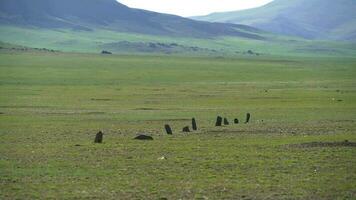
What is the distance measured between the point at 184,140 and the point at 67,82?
218ft

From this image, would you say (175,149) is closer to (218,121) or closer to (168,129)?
(168,129)

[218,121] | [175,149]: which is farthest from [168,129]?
[175,149]

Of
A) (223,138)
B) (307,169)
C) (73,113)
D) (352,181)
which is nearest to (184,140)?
(223,138)

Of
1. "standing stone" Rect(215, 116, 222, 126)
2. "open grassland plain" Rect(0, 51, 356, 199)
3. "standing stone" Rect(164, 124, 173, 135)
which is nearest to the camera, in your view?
"open grassland plain" Rect(0, 51, 356, 199)

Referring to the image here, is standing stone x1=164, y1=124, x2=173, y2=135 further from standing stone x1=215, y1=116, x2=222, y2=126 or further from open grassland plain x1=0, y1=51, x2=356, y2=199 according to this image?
standing stone x1=215, y1=116, x2=222, y2=126

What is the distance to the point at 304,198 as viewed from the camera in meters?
18.2

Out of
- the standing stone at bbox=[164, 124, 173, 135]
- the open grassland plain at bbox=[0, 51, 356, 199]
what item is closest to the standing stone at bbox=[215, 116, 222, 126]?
the open grassland plain at bbox=[0, 51, 356, 199]

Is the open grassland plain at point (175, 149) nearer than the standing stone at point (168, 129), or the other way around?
the open grassland plain at point (175, 149)

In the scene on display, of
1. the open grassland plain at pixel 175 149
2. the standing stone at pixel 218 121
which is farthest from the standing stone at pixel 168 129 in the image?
the standing stone at pixel 218 121

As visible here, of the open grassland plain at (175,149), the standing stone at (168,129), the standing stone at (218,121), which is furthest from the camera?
the standing stone at (218,121)

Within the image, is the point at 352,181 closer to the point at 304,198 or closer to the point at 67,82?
the point at 304,198

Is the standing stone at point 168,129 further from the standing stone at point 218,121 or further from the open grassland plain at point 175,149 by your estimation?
the standing stone at point 218,121

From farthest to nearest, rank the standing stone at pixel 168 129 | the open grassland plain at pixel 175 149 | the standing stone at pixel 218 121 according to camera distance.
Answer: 1. the standing stone at pixel 218 121
2. the standing stone at pixel 168 129
3. the open grassland plain at pixel 175 149

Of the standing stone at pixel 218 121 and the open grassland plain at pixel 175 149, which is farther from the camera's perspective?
the standing stone at pixel 218 121
